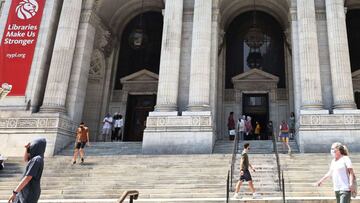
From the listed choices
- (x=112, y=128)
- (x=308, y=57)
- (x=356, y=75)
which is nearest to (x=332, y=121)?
(x=308, y=57)

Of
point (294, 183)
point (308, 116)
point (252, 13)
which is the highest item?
point (252, 13)

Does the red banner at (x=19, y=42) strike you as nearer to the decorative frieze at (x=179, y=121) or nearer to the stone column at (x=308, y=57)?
the decorative frieze at (x=179, y=121)

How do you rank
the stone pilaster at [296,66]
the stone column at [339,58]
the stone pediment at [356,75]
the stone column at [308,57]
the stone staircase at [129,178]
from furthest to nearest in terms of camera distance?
the stone pediment at [356,75] < the stone pilaster at [296,66] < the stone column at [308,57] < the stone column at [339,58] < the stone staircase at [129,178]

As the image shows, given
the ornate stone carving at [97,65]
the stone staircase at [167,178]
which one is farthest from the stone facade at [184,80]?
the ornate stone carving at [97,65]

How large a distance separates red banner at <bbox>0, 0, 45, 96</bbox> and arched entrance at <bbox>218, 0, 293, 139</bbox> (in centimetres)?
1169

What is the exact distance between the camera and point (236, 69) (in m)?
24.1

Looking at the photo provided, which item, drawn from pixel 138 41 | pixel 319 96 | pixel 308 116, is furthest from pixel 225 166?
pixel 138 41

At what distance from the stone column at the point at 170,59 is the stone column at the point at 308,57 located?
20.4 ft

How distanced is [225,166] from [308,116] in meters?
5.49

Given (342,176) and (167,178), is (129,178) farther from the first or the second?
(342,176)

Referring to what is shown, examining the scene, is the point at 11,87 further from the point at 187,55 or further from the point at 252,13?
the point at 252,13

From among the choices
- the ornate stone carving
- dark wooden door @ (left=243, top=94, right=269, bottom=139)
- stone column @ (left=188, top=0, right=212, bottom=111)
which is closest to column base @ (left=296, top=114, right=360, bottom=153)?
stone column @ (left=188, top=0, right=212, bottom=111)

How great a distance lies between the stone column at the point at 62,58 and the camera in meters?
18.2

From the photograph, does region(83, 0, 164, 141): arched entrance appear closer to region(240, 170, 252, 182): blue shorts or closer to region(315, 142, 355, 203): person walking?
region(240, 170, 252, 182): blue shorts
